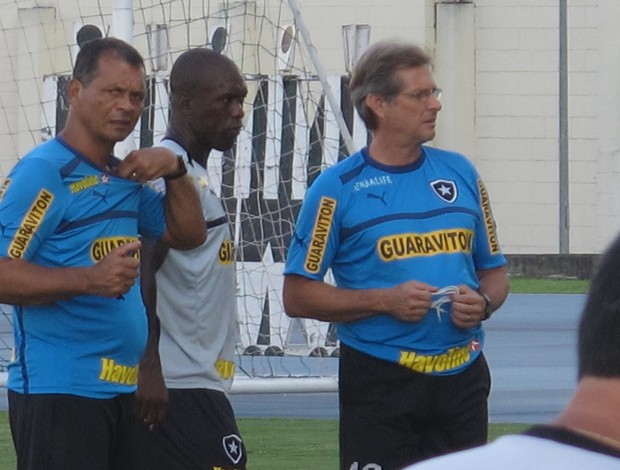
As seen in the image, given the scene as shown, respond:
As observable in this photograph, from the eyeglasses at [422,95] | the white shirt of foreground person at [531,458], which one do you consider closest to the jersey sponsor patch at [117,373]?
the eyeglasses at [422,95]

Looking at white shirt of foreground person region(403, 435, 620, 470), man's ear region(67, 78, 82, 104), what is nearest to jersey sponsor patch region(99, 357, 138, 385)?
man's ear region(67, 78, 82, 104)

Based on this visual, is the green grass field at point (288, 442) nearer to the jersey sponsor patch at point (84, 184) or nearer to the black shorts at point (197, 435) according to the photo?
the black shorts at point (197, 435)

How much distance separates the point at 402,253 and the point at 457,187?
29 cm

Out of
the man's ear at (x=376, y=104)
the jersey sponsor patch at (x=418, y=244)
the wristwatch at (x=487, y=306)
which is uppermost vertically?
the man's ear at (x=376, y=104)

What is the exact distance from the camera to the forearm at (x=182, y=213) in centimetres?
452

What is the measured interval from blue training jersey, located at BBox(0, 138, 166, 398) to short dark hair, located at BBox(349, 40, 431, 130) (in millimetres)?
975

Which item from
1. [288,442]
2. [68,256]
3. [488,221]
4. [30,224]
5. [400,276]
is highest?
[30,224]

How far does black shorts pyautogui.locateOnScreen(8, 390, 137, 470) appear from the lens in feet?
13.7

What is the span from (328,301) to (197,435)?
1.89ft

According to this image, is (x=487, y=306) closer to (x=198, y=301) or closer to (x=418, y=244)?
(x=418, y=244)

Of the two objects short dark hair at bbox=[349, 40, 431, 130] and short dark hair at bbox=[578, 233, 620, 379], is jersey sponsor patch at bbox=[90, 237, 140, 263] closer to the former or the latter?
short dark hair at bbox=[349, 40, 431, 130]

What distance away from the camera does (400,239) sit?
4746 mm

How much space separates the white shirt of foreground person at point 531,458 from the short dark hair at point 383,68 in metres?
3.23

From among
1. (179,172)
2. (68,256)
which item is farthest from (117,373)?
(179,172)
